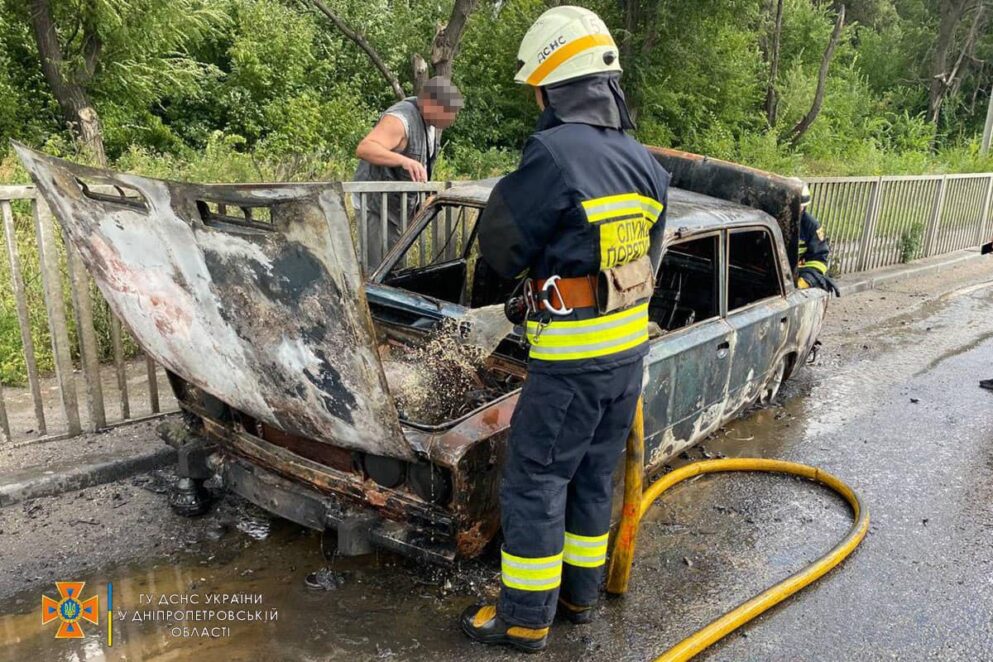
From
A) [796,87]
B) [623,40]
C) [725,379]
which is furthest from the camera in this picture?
[796,87]

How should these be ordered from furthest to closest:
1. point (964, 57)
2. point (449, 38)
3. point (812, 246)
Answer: point (964, 57) < point (449, 38) < point (812, 246)

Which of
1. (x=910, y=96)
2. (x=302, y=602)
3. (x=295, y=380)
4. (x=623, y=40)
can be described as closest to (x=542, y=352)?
(x=295, y=380)

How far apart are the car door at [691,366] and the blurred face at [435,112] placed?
171 centimetres

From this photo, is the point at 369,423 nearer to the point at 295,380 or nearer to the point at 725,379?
the point at 295,380

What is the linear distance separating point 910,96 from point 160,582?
3067 cm

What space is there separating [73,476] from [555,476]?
2556 millimetres

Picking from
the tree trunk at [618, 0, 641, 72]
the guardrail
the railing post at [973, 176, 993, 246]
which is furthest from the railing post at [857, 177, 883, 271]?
the tree trunk at [618, 0, 641, 72]

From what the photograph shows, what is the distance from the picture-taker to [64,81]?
1122cm

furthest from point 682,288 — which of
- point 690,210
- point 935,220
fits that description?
point 935,220

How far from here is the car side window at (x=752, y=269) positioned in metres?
4.70

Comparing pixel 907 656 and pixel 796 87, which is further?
pixel 796 87

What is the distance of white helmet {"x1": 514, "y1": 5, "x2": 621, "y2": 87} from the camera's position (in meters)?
2.44

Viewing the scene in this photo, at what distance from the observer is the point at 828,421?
5254mm

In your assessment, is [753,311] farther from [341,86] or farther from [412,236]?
[341,86]
